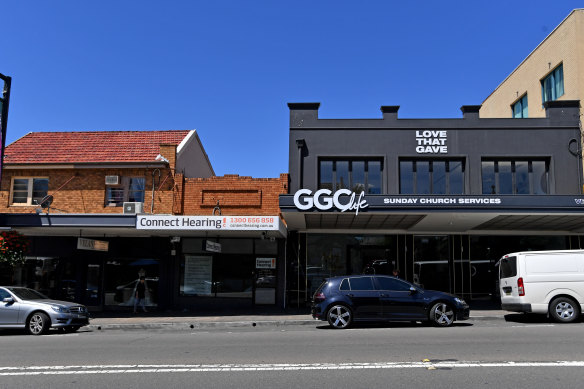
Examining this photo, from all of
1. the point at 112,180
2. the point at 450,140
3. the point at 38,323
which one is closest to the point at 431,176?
the point at 450,140

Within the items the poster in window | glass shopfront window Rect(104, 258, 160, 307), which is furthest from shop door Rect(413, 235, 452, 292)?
glass shopfront window Rect(104, 258, 160, 307)

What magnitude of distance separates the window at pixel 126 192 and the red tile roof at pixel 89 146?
80cm

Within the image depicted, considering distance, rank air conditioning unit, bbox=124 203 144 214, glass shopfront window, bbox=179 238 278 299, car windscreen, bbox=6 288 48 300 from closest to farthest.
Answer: car windscreen, bbox=6 288 48 300 → air conditioning unit, bbox=124 203 144 214 → glass shopfront window, bbox=179 238 278 299

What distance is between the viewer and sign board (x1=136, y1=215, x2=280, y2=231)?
54.2ft

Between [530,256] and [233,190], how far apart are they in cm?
1037

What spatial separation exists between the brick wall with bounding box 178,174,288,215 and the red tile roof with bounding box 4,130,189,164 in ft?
7.56

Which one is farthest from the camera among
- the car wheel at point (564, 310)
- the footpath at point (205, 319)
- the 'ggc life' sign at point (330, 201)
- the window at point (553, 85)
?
the window at point (553, 85)

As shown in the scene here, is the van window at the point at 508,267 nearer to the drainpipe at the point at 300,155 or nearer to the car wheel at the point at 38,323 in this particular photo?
the drainpipe at the point at 300,155

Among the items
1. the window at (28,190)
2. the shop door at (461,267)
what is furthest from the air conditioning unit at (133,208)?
the shop door at (461,267)

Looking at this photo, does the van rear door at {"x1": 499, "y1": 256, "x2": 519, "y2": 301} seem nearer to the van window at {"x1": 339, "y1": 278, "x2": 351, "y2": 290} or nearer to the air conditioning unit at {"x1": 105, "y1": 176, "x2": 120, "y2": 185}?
the van window at {"x1": 339, "y1": 278, "x2": 351, "y2": 290}

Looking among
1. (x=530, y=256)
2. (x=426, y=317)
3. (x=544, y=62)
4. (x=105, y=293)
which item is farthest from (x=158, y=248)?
(x=544, y=62)

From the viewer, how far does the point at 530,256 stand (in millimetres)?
13953

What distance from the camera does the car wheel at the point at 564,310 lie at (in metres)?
13.4

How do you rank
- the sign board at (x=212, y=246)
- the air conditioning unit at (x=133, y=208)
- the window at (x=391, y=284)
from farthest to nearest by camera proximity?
the air conditioning unit at (x=133, y=208)
the sign board at (x=212, y=246)
the window at (x=391, y=284)
